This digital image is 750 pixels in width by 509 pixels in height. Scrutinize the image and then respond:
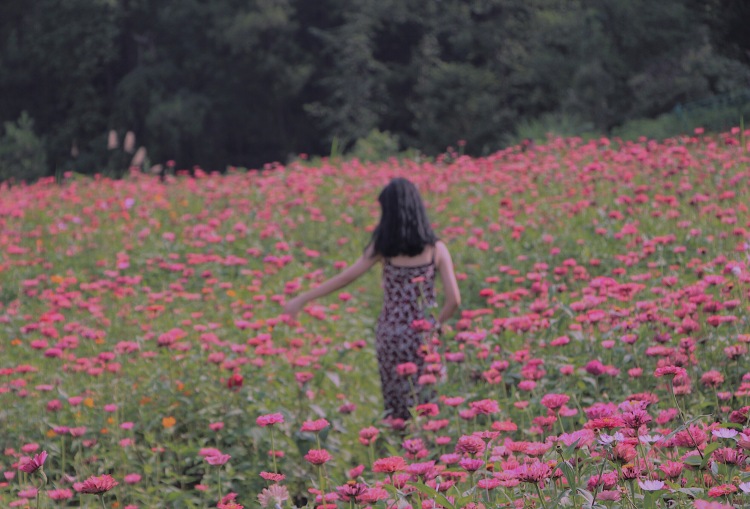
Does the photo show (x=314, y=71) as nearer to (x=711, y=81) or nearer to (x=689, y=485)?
(x=711, y=81)

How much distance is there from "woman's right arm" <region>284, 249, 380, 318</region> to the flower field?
21 centimetres

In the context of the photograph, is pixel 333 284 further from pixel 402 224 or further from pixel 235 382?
pixel 235 382

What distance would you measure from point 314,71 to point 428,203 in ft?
62.1

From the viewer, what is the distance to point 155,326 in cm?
530

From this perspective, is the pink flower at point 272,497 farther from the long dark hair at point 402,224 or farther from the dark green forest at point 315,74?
the dark green forest at point 315,74

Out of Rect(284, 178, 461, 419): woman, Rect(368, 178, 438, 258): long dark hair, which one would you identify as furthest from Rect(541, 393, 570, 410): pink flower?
Rect(368, 178, 438, 258): long dark hair

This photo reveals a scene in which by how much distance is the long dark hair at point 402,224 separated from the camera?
14.6 ft

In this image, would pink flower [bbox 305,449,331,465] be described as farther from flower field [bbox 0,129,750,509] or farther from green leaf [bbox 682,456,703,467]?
green leaf [bbox 682,456,703,467]

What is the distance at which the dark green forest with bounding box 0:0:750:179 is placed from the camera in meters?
18.5

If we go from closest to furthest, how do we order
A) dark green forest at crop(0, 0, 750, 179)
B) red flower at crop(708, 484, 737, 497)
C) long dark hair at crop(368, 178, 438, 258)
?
red flower at crop(708, 484, 737, 497) → long dark hair at crop(368, 178, 438, 258) → dark green forest at crop(0, 0, 750, 179)

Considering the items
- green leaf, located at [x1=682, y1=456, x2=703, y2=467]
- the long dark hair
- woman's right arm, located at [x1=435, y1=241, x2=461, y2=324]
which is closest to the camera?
green leaf, located at [x1=682, y1=456, x2=703, y2=467]

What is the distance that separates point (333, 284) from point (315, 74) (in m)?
23.8

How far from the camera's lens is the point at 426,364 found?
430 centimetres

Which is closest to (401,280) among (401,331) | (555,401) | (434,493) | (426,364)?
(401,331)
